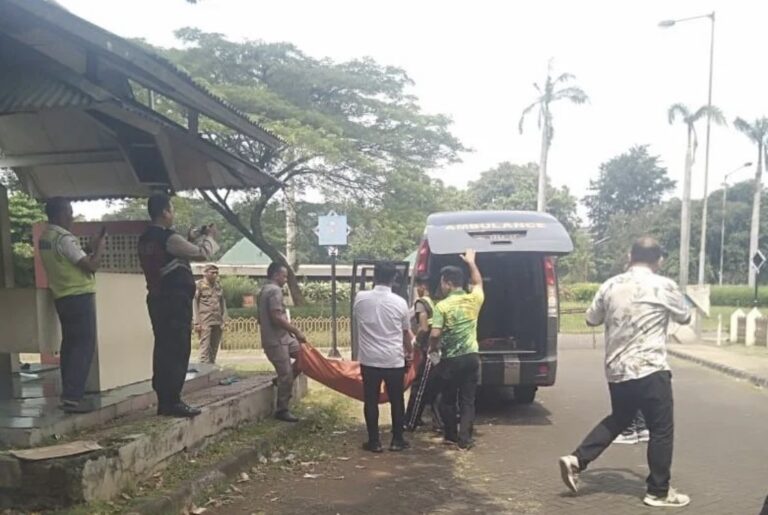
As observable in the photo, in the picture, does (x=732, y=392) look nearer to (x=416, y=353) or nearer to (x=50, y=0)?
(x=416, y=353)

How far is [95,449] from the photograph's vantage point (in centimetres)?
426

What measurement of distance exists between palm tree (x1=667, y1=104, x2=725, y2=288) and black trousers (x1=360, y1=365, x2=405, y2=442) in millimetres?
17763

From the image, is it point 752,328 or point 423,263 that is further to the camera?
point 752,328

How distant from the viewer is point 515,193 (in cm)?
6216

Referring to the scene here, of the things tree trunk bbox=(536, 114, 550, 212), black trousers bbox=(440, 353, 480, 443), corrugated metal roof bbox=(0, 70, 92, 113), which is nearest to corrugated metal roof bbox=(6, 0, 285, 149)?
corrugated metal roof bbox=(0, 70, 92, 113)

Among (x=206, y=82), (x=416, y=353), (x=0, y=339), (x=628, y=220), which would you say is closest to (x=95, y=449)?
(x=0, y=339)

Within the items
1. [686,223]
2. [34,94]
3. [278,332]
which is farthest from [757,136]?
[34,94]

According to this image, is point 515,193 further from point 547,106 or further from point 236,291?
point 236,291

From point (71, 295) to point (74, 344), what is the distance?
0.36 meters

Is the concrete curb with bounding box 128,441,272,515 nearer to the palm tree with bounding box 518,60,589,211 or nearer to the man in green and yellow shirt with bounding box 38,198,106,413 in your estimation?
the man in green and yellow shirt with bounding box 38,198,106,413

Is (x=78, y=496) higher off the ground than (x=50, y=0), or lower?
lower

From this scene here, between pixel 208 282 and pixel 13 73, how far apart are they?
6.29 m

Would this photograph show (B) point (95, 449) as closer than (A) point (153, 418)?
Yes

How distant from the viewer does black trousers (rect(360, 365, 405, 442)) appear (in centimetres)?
636
